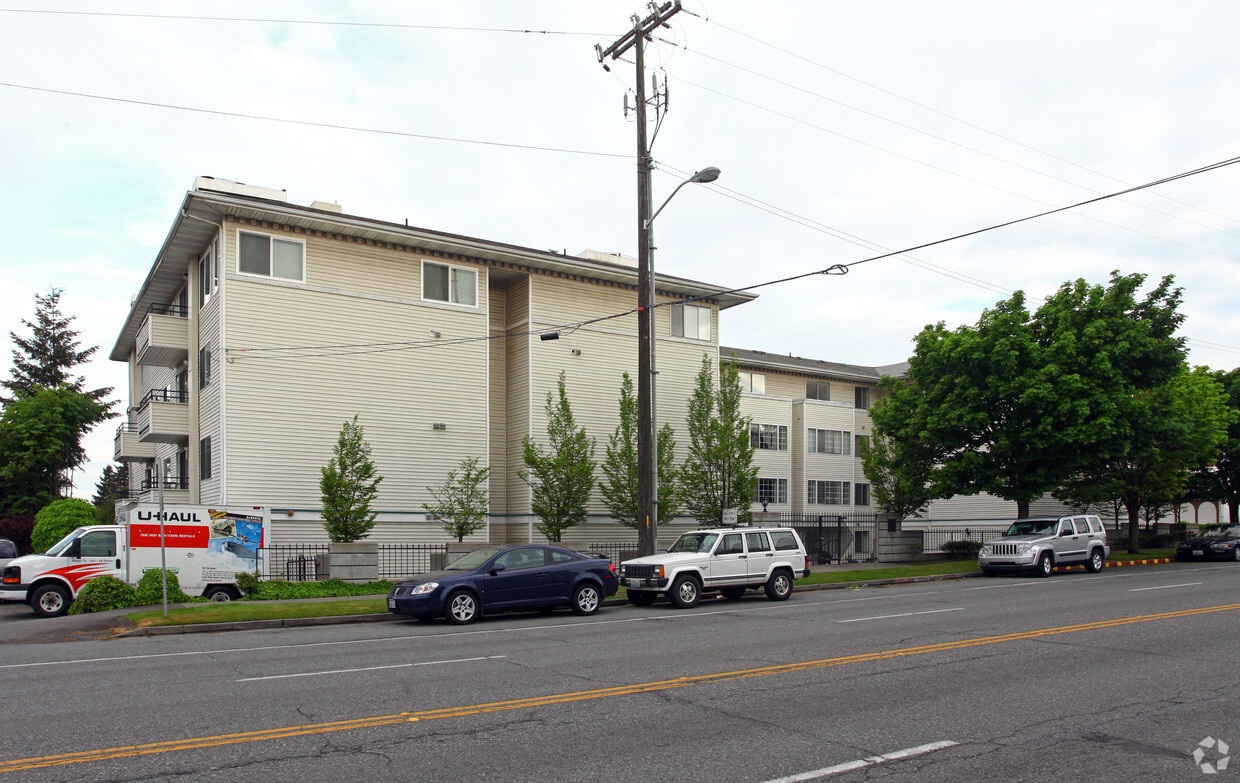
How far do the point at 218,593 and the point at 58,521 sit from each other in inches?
733

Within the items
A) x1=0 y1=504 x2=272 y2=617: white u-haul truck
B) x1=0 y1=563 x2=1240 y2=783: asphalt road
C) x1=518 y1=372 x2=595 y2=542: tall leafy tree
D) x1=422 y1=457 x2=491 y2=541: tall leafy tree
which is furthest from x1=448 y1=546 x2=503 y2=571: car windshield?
x1=518 y1=372 x2=595 y2=542: tall leafy tree

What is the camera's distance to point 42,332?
61.4 m

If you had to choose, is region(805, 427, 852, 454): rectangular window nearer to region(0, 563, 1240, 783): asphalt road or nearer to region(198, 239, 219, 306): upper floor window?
region(198, 239, 219, 306): upper floor window

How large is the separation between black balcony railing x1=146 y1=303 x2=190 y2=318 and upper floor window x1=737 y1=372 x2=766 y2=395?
23519 millimetres

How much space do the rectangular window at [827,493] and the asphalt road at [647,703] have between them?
28.7m

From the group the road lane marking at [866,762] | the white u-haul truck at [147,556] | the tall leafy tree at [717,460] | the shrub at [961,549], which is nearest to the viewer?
the road lane marking at [866,762]

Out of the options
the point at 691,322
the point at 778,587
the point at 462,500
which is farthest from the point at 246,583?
the point at 691,322

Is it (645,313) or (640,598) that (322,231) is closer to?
(645,313)

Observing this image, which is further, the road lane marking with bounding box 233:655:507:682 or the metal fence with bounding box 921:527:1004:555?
the metal fence with bounding box 921:527:1004:555

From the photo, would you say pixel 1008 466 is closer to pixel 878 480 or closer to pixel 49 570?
pixel 878 480

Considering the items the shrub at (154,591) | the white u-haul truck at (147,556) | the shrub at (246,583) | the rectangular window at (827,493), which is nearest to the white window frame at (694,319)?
the rectangular window at (827,493)

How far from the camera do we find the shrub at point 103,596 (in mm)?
18891

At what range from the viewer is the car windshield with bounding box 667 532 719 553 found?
19.9m

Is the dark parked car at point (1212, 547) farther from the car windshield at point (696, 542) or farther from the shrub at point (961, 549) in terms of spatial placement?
the car windshield at point (696, 542)
